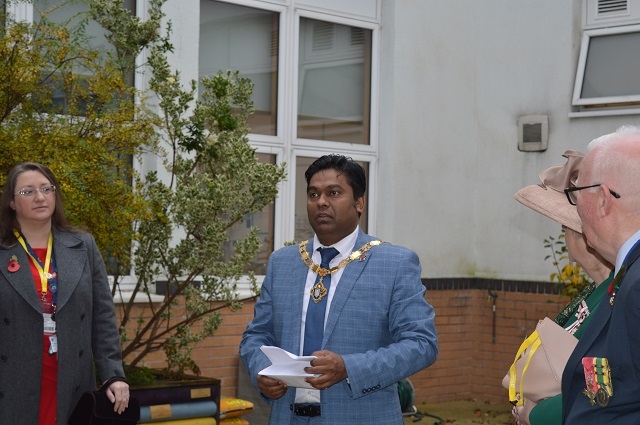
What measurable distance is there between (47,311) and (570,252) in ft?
7.56

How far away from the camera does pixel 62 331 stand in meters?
4.45

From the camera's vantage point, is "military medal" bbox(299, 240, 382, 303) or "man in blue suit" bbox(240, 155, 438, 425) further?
"military medal" bbox(299, 240, 382, 303)

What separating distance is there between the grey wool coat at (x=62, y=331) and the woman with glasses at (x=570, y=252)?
205 cm

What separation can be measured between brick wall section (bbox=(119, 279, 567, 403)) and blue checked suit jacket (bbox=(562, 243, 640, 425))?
6.74 m

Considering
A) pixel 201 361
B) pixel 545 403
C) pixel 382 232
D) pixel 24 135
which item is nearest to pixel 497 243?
pixel 382 232

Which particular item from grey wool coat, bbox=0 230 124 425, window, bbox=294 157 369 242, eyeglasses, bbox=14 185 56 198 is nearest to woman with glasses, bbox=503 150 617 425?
grey wool coat, bbox=0 230 124 425

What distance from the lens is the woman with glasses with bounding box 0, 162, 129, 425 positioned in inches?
173

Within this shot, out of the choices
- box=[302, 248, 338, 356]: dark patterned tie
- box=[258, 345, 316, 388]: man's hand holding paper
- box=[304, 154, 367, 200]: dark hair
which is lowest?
box=[258, 345, 316, 388]: man's hand holding paper

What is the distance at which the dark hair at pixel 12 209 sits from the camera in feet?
15.0

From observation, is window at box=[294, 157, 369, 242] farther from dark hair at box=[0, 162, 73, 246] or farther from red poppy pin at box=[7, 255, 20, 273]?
red poppy pin at box=[7, 255, 20, 273]

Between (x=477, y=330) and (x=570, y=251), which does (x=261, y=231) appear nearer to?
(x=477, y=330)

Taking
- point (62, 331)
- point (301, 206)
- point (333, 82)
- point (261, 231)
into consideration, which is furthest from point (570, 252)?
point (333, 82)

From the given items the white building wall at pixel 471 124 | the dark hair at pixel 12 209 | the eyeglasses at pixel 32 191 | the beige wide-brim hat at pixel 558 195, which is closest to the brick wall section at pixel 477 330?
the white building wall at pixel 471 124

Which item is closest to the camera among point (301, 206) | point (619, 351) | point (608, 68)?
point (619, 351)
